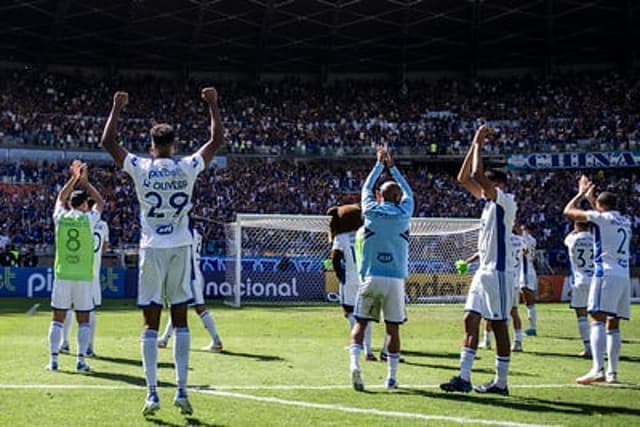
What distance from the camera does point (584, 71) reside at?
59.6 metres

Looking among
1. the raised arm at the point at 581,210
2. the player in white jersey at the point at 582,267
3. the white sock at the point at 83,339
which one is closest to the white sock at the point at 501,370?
the raised arm at the point at 581,210

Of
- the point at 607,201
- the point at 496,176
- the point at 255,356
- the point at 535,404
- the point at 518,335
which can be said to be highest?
the point at 496,176

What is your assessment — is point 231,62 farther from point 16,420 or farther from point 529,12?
point 16,420

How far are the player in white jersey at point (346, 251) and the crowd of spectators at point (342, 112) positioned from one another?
39.0 meters

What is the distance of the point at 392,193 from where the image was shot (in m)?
9.98

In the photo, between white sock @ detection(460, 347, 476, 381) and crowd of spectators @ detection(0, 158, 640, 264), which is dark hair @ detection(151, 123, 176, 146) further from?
crowd of spectators @ detection(0, 158, 640, 264)

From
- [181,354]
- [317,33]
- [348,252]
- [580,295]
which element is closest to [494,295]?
[181,354]

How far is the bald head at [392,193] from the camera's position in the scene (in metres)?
9.96

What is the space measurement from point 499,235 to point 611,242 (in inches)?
76.8

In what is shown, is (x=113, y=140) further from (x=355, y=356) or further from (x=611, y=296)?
(x=611, y=296)

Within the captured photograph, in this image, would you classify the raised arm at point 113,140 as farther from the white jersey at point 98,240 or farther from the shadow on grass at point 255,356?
the shadow on grass at point 255,356

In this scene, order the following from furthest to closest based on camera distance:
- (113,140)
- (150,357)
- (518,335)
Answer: (518,335) < (113,140) < (150,357)

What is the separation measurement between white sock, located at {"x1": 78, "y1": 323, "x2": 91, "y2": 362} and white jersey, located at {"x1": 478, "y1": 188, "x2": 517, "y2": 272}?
545cm

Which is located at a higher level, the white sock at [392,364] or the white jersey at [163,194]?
→ the white jersey at [163,194]
